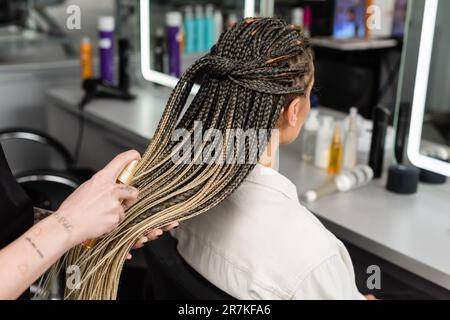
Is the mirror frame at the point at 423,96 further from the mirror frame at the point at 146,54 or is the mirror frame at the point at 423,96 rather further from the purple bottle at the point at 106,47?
the purple bottle at the point at 106,47

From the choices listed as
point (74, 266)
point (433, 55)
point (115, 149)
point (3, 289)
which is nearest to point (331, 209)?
point (433, 55)

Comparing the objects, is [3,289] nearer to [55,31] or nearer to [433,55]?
[433,55]

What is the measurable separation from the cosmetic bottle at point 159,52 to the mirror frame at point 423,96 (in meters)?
1.02

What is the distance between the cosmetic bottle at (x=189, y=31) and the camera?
2.14 m

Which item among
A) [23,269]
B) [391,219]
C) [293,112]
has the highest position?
[293,112]

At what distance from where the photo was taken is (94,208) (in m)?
0.60

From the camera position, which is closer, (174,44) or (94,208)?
(94,208)

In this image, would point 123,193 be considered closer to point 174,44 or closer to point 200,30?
point 174,44

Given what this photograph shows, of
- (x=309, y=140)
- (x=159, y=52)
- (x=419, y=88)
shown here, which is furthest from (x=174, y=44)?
(x=419, y=88)

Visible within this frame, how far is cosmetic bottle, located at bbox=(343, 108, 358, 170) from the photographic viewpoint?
1326 millimetres

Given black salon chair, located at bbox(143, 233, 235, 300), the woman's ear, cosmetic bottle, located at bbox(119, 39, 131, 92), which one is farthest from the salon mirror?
cosmetic bottle, located at bbox(119, 39, 131, 92)

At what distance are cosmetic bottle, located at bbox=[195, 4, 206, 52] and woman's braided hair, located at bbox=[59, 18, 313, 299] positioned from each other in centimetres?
139

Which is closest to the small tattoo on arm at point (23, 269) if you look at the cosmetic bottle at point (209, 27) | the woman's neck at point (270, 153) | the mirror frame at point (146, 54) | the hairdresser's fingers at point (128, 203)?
the hairdresser's fingers at point (128, 203)

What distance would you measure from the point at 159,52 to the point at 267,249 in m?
1.33
